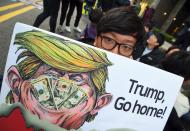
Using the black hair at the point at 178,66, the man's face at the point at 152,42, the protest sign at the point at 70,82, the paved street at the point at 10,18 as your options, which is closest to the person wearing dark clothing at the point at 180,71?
the black hair at the point at 178,66

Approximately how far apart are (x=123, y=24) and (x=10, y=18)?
4.04m

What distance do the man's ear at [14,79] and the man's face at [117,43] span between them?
0.55 meters

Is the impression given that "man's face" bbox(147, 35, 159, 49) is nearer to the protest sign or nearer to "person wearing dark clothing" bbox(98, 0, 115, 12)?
"person wearing dark clothing" bbox(98, 0, 115, 12)

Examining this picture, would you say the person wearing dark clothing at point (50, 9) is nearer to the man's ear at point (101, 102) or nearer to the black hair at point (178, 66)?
the black hair at point (178, 66)

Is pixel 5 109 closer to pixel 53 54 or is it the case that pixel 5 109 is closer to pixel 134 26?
pixel 53 54

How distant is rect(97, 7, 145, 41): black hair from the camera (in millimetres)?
1678

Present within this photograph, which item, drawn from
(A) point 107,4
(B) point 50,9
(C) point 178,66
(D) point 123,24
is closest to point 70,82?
(D) point 123,24

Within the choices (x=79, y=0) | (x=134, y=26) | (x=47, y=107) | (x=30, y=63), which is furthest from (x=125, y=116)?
(x=79, y=0)

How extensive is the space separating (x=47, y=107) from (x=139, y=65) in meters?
0.41

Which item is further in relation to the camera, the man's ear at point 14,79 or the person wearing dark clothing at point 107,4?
the person wearing dark clothing at point 107,4

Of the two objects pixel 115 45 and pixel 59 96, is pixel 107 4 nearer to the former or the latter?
pixel 115 45

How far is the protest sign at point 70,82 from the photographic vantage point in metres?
1.23

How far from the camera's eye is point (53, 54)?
1231 mm

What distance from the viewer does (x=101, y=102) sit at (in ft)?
4.26
